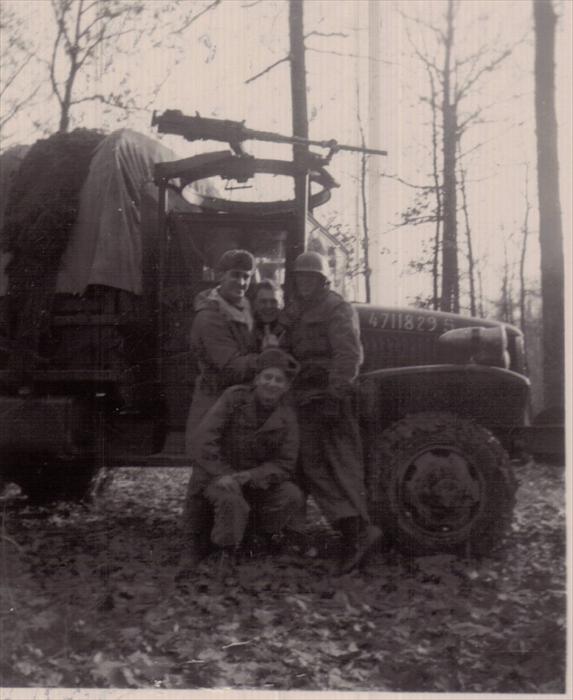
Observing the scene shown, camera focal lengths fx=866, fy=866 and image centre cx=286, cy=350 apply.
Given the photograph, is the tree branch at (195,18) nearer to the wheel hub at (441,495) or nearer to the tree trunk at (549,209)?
the tree trunk at (549,209)

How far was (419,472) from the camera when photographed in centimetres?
479

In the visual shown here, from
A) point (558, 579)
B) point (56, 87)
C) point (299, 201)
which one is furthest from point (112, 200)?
point (558, 579)

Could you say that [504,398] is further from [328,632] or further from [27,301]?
[27,301]

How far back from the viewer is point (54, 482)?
6.26 m

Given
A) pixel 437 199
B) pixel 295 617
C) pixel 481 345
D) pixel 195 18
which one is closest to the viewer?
pixel 295 617

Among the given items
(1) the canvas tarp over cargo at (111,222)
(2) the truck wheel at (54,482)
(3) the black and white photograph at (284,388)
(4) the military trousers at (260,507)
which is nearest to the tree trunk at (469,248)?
(3) the black and white photograph at (284,388)

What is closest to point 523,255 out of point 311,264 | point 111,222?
point 311,264

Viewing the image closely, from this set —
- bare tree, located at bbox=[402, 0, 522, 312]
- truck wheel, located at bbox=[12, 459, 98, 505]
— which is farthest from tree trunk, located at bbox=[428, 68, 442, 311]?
truck wheel, located at bbox=[12, 459, 98, 505]

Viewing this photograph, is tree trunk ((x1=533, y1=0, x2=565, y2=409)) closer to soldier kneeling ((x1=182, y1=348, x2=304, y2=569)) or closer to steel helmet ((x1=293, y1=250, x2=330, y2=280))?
steel helmet ((x1=293, y1=250, x2=330, y2=280))

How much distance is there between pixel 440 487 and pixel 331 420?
2.29 feet

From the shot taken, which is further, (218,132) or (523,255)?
(523,255)

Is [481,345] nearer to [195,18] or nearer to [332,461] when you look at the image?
[332,461]

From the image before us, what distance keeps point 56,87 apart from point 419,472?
10.1 ft

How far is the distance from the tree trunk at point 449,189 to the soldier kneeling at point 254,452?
1.61m
